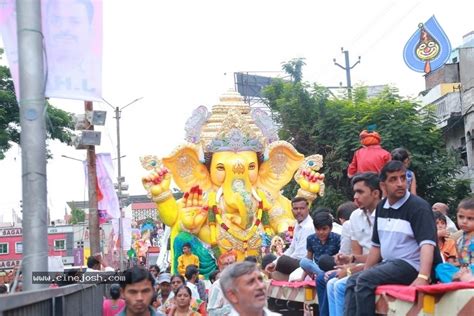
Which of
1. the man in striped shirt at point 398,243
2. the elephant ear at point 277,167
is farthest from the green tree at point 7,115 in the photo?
the man in striped shirt at point 398,243

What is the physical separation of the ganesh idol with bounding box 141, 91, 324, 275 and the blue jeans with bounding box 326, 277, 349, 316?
499 inches

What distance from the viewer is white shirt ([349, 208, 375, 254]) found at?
8.75 meters

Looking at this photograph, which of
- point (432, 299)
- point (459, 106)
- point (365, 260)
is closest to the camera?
point (432, 299)

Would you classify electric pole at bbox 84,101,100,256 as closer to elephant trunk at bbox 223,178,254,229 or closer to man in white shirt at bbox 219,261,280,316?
elephant trunk at bbox 223,178,254,229

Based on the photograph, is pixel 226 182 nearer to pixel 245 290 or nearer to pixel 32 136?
pixel 32 136

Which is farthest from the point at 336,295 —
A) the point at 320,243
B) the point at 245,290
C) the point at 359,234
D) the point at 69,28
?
the point at 69,28

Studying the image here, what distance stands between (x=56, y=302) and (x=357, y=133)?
21096 mm

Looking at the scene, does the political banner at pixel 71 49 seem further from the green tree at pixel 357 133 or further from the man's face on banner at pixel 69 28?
the green tree at pixel 357 133

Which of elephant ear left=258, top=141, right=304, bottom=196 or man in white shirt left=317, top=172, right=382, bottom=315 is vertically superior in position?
elephant ear left=258, top=141, right=304, bottom=196

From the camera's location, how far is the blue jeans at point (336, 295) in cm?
818

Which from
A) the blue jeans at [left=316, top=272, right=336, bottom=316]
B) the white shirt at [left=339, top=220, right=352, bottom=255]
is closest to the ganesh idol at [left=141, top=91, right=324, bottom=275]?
the blue jeans at [left=316, top=272, right=336, bottom=316]

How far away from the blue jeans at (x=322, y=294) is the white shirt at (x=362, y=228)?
429mm

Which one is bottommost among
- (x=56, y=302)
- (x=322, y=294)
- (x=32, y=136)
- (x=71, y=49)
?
(x=322, y=294)

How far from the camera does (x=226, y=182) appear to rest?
2192 centimetres
